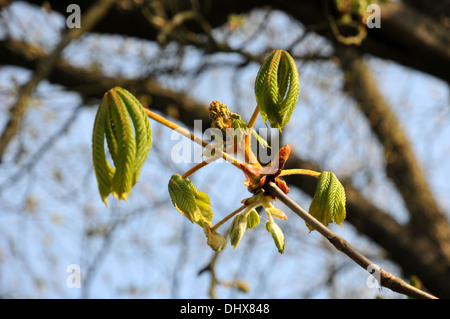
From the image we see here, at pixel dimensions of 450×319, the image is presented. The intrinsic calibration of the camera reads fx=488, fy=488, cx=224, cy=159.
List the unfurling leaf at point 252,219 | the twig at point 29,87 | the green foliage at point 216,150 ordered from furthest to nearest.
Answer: the twig at point 29,87, the unfurling leaf at point 252,219, the green foliage at point 216,150

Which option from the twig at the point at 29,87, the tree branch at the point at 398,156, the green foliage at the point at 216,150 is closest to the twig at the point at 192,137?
the green foliage at the point at 216,150

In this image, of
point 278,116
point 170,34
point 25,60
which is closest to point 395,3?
point 170,34

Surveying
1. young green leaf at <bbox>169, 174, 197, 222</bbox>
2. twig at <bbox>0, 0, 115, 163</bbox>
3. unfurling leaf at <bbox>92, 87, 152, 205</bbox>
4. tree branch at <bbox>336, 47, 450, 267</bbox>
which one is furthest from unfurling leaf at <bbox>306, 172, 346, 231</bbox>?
tree branch at <bbox>336, 47, 450, 267</bbox>

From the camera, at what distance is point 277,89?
2.90 ft

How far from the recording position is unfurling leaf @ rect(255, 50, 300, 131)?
0.87 m

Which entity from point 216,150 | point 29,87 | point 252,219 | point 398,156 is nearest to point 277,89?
point 216,150

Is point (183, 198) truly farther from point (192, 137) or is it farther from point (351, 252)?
point (351, 252)

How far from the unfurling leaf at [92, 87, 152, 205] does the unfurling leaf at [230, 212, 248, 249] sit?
0.20m

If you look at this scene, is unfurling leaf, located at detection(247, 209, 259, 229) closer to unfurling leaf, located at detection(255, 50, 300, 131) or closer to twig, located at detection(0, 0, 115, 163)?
unfurling leaf, located at detection(255, 50, 300, 131)

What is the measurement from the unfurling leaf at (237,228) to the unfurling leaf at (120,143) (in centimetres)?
20

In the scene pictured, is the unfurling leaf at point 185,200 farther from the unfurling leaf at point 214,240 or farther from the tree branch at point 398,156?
the tree branch at point 398,156

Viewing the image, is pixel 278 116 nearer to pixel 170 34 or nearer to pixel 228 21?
pixel 170 34

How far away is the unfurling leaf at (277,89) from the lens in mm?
873
